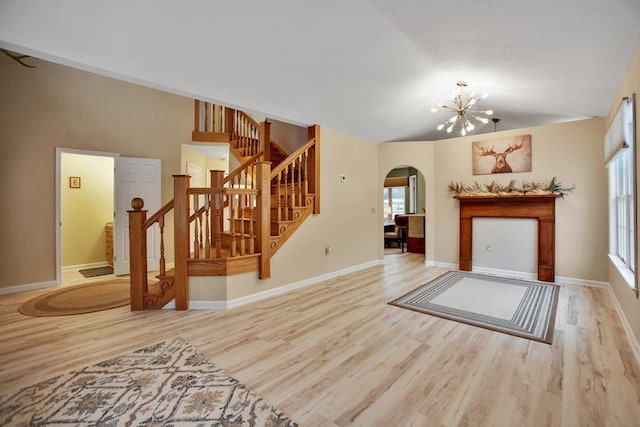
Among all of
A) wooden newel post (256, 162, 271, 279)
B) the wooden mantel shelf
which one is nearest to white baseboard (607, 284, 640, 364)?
the wooden mantel shelf

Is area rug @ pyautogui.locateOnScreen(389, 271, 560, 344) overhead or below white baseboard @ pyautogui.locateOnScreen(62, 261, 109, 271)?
below

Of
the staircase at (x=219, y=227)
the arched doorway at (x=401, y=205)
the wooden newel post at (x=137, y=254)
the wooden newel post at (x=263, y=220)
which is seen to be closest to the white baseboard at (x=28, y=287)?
the staircase at (x=219, y=227)

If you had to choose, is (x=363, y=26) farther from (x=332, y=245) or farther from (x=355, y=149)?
(x=332, y=245)

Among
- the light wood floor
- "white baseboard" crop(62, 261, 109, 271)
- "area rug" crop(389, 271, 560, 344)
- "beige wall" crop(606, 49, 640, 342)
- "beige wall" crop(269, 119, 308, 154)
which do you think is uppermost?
"beige wall" crop(269, 119, 308, 154)

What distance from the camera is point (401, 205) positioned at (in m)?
10.1

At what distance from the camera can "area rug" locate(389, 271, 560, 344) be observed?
117 inches

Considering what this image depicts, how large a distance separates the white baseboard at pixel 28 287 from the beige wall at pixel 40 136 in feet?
0.16

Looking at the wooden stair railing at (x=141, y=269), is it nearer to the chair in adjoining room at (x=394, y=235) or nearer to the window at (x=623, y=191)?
the window at (x=623, y=191)

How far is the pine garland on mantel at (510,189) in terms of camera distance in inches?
184

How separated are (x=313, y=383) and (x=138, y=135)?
18.1ft

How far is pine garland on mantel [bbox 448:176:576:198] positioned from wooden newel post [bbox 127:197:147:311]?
17.2 ft

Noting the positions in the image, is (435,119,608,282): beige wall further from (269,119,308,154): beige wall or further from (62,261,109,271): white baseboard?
(62,261,109,271): white baseboard

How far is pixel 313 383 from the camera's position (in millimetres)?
2012

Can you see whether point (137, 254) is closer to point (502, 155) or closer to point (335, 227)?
point (335, 227)
